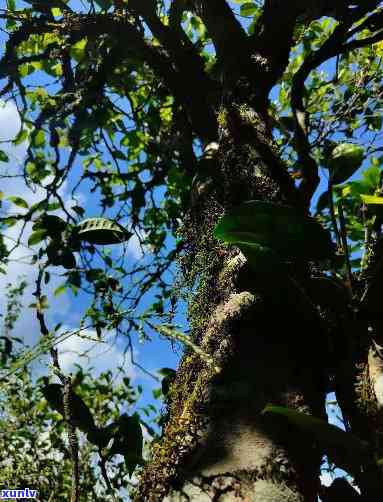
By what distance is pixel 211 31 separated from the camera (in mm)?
1823

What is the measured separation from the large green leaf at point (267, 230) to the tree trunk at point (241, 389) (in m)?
0.07

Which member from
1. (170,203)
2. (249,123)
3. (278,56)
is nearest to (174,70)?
(278,56)

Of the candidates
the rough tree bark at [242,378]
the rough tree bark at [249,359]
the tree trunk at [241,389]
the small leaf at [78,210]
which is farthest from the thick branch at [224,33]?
the small leaf at [78,210]

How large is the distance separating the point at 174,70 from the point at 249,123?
1.03 meters

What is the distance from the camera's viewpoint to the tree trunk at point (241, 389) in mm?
660

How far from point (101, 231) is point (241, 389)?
1011 millimetres

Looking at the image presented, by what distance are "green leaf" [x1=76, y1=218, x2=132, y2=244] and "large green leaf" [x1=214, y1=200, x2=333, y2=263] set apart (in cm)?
87

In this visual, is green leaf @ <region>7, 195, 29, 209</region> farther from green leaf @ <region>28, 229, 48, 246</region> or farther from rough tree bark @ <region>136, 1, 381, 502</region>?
rough tree bark @ <region>136, 1, 381, 502</region>

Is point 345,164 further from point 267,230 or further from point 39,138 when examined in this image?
point 39,138

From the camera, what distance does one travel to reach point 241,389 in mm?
765

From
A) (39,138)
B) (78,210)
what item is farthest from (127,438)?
(39,138)

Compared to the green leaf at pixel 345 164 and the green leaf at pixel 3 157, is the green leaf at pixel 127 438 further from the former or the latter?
the green leaf at pixel 3 157

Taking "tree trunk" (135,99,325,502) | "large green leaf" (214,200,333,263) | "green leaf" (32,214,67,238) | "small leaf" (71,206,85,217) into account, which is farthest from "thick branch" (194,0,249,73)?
"small leaf" (71,206,85,217)

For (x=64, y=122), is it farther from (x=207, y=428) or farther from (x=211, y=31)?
(x=207, y=428)
